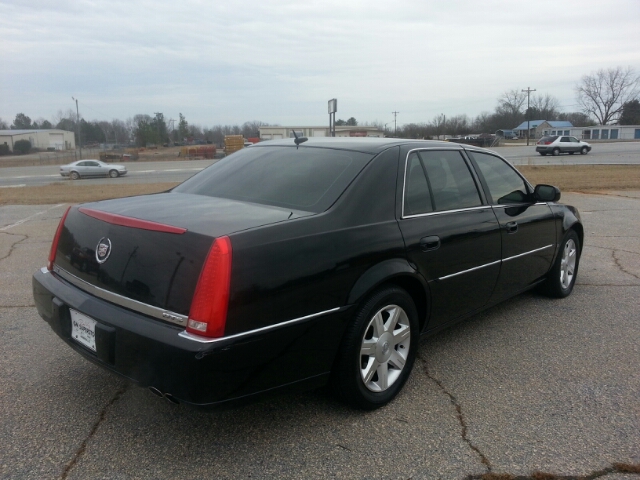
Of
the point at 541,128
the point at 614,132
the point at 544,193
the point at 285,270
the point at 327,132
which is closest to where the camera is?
the point at 285,270

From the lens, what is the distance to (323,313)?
267cm

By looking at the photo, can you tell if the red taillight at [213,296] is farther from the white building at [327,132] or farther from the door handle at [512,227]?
the white building at [327,132]

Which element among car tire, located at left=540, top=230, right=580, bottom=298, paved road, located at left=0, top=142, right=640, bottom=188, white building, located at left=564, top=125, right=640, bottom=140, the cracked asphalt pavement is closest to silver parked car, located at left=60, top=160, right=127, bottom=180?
paved road, located at left=0, top=142, right=640, bottom=188

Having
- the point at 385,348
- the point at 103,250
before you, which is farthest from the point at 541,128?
the point at 103,250

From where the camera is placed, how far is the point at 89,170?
1256 inches

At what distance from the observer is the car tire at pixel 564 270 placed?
502 cm

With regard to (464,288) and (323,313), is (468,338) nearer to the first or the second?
(464,288)

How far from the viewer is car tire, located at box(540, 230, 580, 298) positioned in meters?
5.02

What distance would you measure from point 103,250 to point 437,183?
2206mm

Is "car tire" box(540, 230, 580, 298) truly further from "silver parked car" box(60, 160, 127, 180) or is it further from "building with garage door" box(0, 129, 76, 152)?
"building with garage door" box(0, 129, 76, 152)

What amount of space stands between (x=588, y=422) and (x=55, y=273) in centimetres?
320

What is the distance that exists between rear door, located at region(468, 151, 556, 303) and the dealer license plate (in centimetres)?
288

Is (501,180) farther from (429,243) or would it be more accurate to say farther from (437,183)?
(429,243)

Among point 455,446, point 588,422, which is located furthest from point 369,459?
point 588,422
